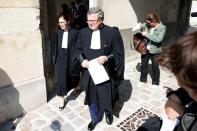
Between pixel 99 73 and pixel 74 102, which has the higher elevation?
pixel 99 73

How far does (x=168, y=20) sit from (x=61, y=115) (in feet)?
21.6

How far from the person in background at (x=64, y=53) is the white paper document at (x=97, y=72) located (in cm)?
68

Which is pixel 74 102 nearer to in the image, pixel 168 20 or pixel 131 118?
pixel 131 118

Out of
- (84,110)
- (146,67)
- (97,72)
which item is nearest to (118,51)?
(97,72)

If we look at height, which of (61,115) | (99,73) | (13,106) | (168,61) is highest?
(168,61)

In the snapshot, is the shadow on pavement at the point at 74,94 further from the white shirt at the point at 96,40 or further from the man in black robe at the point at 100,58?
the white shirt at the point at 96,40

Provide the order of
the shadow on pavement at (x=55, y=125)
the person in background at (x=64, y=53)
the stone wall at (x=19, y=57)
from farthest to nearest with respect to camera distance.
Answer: the person in background at (x=64, y=53), the shadow on pavement at (x=55, y=125), the stone wall at (x=19, y=57)

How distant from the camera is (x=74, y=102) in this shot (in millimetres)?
4832

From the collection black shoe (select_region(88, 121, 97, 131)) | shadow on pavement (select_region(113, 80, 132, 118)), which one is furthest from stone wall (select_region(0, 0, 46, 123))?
shadow on pavement (select_region(113, 80, 132, 118))

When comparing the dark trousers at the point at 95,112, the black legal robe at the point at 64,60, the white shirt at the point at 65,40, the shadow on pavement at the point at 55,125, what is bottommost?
the shadow on pavement at the point at 55,125

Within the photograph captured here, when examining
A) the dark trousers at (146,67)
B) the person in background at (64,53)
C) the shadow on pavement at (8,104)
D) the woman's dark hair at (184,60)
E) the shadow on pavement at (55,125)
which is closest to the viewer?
the woman's dark hair at (184,60)

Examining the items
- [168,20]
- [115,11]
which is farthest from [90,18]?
[168,20]

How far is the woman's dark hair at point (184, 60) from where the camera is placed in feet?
3.05

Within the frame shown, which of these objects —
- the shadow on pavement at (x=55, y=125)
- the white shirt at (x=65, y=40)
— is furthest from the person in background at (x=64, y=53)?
the shadow on pavement at (x=55, y=125)
